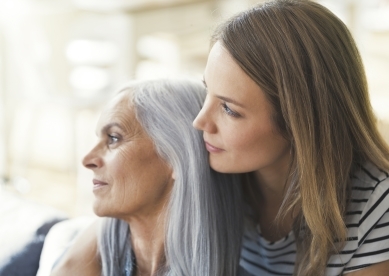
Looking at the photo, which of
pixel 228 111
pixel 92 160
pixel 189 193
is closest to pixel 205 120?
pixel 228 111

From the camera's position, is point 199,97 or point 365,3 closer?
point 199,97

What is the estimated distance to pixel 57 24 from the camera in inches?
187

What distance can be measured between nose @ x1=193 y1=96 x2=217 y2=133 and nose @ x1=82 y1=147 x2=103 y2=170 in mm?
258

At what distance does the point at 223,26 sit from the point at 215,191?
379mm

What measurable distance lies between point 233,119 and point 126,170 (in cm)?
28

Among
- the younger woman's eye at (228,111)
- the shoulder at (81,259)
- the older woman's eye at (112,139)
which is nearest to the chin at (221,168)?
the younger woman's eye at (228,111)

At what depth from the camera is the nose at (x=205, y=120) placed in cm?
150

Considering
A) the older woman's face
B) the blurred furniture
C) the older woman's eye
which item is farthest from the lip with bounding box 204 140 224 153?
the blurred furniture

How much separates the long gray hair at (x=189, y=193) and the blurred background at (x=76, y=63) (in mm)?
1640

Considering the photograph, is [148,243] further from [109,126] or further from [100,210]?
[109,126]

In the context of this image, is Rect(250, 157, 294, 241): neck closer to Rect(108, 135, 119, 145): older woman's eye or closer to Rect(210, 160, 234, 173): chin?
Rect(210, 160, 234, 173): chin

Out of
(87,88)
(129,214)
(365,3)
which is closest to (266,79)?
(129,214)

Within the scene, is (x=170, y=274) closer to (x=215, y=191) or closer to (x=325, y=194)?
(x=215, y=191)

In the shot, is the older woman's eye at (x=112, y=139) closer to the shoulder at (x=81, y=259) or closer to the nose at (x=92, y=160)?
the nose at (x=92, y=160)
